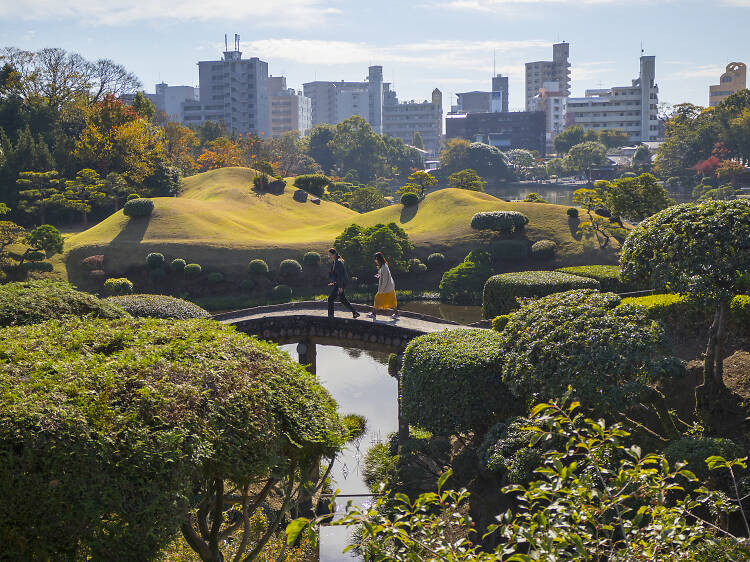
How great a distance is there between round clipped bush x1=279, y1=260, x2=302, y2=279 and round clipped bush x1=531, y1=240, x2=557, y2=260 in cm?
1444

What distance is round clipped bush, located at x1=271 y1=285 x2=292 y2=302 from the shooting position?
43131 millimetres

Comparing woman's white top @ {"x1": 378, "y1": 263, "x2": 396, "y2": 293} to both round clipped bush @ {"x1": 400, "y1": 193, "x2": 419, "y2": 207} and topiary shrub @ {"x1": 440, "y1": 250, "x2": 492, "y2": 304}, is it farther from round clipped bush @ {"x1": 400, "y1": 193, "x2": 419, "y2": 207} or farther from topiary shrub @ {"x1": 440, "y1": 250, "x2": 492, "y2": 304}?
round clipped bush @ {"x1": 400, "y1": 193, "x2": 419, "y2": 207}

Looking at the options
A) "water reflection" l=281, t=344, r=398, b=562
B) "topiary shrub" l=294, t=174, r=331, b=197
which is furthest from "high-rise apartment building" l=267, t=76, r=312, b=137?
"water reflection" l=281, t=344, r=398, b=562

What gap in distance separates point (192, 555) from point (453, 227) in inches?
1518

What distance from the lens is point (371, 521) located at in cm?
566

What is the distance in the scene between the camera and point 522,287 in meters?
29.5

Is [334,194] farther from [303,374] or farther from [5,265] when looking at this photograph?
[303,374]

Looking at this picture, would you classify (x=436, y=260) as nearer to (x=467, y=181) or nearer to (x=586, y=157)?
(x=467, y=181)

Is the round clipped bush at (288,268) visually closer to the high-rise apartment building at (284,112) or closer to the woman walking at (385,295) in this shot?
the woman walking at (385,295)

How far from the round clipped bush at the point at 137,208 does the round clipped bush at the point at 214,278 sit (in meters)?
7.97

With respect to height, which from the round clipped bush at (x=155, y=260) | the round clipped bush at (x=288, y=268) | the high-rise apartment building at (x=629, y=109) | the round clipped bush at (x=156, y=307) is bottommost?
the round clipped bush at (x=288, y=268)

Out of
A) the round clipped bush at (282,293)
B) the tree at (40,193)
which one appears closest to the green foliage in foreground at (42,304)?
the round clipped bush at (282,293)

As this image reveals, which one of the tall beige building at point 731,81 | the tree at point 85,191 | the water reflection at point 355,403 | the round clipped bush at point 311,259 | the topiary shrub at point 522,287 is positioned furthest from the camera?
the tall beige building at point 731,81

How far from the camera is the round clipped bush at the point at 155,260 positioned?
43562mm
